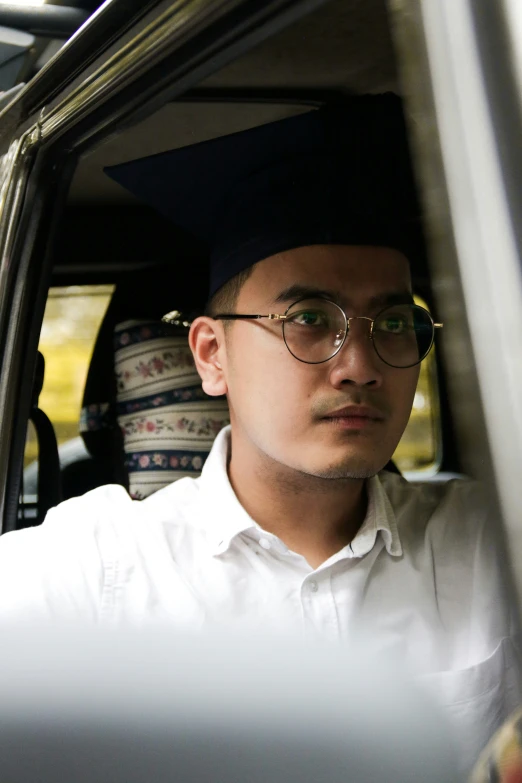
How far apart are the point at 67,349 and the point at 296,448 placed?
0.73 metres

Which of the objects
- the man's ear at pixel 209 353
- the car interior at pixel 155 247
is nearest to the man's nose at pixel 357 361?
the car interior at pixel 155 247

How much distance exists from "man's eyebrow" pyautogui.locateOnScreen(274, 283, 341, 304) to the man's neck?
0.36m

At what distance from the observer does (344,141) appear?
5.91ft

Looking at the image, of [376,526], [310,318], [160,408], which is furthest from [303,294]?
[160,408]

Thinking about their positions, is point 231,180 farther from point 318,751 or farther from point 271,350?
point 318,751

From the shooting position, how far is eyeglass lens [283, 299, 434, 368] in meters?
1.65

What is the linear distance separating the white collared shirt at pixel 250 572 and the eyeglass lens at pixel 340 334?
0.95 feet

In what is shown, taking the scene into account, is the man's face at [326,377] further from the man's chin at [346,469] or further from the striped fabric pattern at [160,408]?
the striped fabric pattern at [160,408]

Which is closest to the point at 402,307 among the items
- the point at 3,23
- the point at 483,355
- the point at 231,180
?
the point at 231,180

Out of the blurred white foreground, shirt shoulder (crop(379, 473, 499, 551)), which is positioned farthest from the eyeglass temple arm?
the blurred white foreground

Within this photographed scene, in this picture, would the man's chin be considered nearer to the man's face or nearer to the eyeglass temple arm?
the man's face

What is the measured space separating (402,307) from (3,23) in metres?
1.17

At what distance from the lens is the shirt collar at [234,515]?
1755 millimetres

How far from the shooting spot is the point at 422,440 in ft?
7.32
